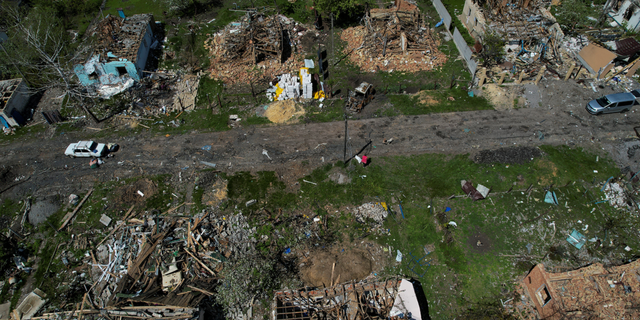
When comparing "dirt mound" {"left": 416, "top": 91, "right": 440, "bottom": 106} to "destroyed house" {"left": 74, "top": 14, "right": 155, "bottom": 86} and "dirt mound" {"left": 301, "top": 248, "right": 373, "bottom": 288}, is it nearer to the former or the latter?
"dirt mound" {"left": 301, "top": 248, "right": 373, "bottom": 288}

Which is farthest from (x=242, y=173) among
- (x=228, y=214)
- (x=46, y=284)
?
(x=46, y=284)

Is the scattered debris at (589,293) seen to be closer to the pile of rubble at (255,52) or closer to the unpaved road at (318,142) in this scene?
the unpaved road at (318,142)

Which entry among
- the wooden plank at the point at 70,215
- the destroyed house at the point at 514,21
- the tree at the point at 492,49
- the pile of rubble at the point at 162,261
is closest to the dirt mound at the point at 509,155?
the tree at the point at 492,49

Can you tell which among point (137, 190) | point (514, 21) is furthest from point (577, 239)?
point (137, 190)

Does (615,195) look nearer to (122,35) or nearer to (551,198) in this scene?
(551,198)

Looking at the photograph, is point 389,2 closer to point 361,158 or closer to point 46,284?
point 361,158
